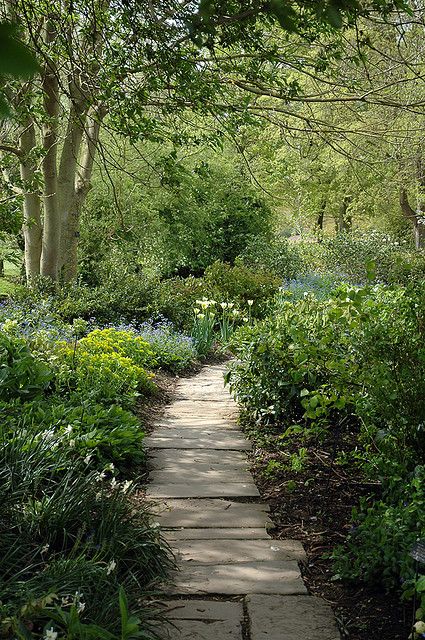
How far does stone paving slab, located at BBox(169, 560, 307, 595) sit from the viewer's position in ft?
9.92

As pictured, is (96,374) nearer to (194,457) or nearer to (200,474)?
(194,457)

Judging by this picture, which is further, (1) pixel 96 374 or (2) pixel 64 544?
(1) pixel 96 374

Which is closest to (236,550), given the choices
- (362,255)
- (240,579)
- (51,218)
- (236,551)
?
(236,551)

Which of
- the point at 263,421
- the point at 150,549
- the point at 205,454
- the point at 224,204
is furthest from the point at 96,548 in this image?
the point at 224,204

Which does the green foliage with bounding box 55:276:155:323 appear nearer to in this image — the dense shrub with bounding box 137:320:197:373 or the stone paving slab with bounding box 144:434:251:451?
the dense shrub with bounding box 137:320:197:373

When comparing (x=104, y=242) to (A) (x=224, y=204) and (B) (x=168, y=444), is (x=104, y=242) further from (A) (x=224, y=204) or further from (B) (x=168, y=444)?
(B) (x=168, y=444)

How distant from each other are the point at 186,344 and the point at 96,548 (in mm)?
7076

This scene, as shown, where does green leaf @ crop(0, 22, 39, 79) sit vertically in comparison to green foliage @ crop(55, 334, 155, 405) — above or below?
above

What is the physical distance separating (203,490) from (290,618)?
Result: 1.65 meters

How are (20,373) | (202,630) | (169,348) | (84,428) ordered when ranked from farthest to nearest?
(169,348)
(20,373)
(84,428)
(202,630)


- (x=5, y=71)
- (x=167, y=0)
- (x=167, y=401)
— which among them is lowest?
(x=167, y=401)

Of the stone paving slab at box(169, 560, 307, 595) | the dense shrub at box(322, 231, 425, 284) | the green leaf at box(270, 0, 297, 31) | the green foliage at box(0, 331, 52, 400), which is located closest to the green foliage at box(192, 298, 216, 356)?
the green foliage at box(0, 331, 52, 400)

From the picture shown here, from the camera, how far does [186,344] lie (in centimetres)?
992

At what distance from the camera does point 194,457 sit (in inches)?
203
